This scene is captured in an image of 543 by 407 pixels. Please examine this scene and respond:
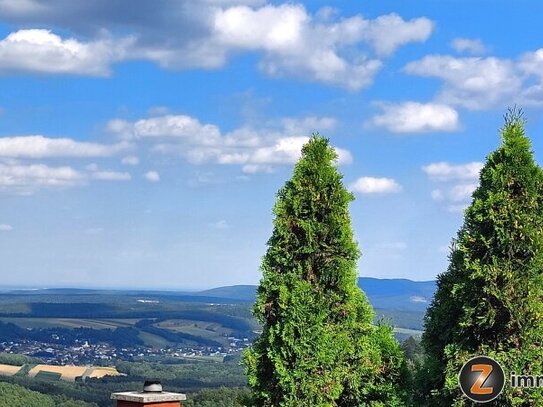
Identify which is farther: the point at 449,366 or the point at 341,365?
A: the point at 341,365

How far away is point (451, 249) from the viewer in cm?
1119

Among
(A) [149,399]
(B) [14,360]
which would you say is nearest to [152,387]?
(A) [149,399]

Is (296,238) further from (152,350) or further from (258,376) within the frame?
(152,350)

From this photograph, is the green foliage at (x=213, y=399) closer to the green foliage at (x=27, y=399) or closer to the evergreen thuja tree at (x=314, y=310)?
the green foliage at (x=27, y=399)

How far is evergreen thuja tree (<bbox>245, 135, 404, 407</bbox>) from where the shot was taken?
37.0 feet

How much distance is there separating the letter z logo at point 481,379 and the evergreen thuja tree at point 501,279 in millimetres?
86

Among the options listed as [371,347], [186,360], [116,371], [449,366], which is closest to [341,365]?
[371,347]

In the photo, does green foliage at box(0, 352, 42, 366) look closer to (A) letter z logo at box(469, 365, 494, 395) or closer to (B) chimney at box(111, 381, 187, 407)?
(B) chimney at box(111, 381, 187, 407)

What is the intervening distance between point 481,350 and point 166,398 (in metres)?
4.12

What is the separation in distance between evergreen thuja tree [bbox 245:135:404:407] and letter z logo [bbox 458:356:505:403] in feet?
4.67

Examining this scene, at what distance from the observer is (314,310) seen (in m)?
11.4

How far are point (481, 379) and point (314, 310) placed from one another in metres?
2.42

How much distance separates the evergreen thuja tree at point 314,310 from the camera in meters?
11.3

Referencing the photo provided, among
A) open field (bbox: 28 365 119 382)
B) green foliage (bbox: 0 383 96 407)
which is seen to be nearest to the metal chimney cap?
green foliage (bbox: 0 383 96 407)
